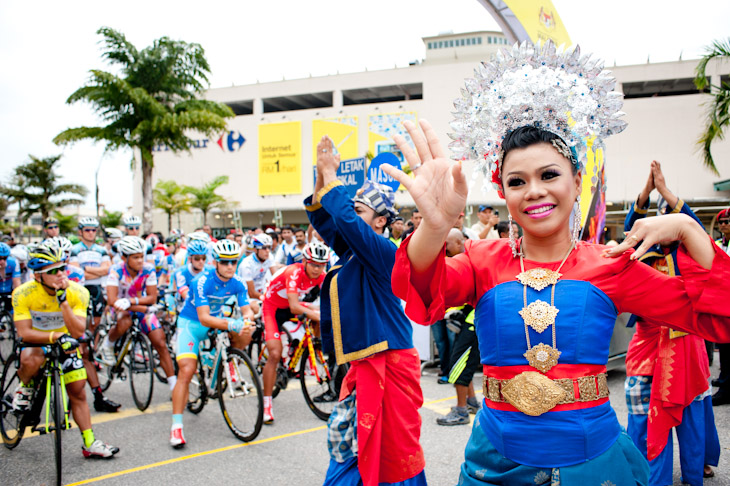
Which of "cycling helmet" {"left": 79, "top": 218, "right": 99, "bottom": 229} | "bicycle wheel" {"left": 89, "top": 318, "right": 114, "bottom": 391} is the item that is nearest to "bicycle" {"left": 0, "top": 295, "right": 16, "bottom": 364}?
"cycling helmet" {"left": 79, "top": 218, "right": 99, "bottom": 229}

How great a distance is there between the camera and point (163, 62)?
21766 mm

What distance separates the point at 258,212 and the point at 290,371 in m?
37.9

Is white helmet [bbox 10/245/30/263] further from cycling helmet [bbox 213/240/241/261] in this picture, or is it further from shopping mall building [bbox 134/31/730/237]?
shopping mall building [bbox 134/31/730/237]

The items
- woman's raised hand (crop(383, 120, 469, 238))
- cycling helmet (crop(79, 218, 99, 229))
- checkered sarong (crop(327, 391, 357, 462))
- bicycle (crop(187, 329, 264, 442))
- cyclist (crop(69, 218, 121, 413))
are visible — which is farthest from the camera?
cycling helmet (crop(79, 218, 99, 229))

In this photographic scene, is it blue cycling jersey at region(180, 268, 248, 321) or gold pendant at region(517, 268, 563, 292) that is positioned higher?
gold pendant at region(517, 268, 563, 292)

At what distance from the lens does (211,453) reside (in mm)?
4750

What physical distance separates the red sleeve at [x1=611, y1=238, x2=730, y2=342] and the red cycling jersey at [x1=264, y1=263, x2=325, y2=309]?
4.23m

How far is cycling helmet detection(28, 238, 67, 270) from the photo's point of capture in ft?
14.7

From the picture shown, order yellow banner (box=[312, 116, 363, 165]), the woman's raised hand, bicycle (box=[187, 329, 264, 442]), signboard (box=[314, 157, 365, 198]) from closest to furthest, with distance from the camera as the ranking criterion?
the woman's raised hand
bicycle (box=[187, 329, 264, 442])
signboard (box=[314, 157, 365, 198])
yellow banner (box=[312, 116, 363, 165])

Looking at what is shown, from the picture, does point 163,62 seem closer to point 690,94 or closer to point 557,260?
point 557,260

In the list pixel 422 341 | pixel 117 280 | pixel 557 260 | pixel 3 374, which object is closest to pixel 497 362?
pixel 557 260

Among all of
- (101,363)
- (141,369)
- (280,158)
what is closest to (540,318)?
(141,369)

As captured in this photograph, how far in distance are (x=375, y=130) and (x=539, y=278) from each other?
37.4 metres

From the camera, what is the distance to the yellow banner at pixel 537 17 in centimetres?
702
